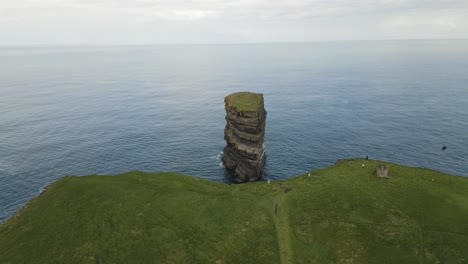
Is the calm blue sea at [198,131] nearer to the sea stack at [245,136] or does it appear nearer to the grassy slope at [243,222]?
the sea stack at [245,136]

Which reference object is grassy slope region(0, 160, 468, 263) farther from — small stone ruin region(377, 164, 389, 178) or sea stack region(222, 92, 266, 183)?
sea stack region(222, 92, 266, 183)

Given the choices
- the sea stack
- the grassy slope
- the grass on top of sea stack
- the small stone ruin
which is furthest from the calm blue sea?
the small stone ruin

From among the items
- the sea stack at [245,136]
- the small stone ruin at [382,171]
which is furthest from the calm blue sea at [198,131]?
the small stone ruin at [382,171]

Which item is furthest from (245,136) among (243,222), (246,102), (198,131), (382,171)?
(198,131)

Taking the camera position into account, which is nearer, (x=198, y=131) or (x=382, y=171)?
(x=382, y=171)

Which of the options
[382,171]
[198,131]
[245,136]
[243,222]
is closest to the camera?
[243,222]

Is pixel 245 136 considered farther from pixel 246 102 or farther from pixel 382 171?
pixel 382 171
